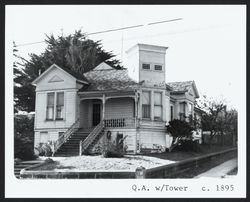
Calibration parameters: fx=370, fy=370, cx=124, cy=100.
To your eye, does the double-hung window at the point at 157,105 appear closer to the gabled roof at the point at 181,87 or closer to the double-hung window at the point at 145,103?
the double-hung window at the point at 145,103

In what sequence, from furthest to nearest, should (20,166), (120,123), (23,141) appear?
1. (120,123)
2. (23,141)
3. (20,166)

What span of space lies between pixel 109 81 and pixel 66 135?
467cm

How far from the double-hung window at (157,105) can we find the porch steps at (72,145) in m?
4.32

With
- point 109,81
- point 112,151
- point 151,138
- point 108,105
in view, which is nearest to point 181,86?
point 109,81

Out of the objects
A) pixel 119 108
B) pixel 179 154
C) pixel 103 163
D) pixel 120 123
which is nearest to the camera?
pixel 103 163

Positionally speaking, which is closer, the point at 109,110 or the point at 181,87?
the point at 109,110

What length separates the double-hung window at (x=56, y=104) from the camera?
76.5 ft

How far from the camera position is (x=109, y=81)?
2411cm

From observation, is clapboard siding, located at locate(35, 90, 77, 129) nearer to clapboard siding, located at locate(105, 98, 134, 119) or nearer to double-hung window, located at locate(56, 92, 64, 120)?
double-hung window, located at locate(56, 92, 64, 120)

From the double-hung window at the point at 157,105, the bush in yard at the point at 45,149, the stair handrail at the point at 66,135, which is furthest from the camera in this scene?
the double-hung window at the point at 157,105

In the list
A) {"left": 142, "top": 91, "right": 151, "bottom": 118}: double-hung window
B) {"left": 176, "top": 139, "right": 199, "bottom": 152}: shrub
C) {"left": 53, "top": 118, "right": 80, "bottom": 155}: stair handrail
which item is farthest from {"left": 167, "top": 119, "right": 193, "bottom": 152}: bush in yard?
{"left": 53, "top": 118, "right": 80, "bottom": 155}: stair handrail

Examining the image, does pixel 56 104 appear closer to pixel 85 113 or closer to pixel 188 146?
pixel 85 113

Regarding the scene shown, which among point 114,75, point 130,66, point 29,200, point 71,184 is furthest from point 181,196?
point 114,75

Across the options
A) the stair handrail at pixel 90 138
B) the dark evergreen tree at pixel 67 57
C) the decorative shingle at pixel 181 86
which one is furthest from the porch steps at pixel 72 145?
the decorative shingle at pixel 181 86
